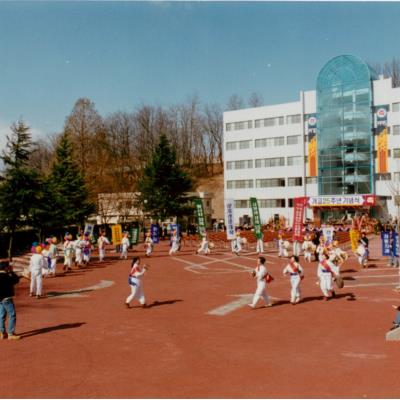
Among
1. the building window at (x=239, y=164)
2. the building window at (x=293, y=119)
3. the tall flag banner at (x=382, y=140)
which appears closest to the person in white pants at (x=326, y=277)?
the tall flag banner at (x=382, y=140)

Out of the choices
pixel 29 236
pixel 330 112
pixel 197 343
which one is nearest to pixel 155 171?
pixel 29 236

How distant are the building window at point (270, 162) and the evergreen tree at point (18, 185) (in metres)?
40.3

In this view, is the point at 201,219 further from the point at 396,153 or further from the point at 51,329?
the point at 396,153

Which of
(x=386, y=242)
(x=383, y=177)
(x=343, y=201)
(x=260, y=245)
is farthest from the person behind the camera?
(x=343, y=201)

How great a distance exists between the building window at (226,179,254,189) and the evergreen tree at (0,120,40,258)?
1608 inches

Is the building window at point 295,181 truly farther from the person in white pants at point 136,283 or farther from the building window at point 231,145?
the person in white pants at point 136,283

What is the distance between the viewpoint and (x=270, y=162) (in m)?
63.7

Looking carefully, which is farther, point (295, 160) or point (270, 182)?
point (270, 182)

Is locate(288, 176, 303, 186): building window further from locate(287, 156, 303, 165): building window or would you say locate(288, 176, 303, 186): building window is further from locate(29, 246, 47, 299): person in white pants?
locate(29, 246, 47, 299): person in white pants

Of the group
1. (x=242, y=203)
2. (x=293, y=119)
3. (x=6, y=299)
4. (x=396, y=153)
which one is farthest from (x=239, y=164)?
(x=6, y=299)

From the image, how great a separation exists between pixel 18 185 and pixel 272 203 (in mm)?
41237

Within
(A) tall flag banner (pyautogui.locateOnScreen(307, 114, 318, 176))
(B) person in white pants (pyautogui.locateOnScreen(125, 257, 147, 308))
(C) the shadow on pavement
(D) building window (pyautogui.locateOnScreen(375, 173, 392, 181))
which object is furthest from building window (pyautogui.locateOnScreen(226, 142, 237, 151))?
(C) the shadow on pavement

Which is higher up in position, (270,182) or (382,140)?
(382,140)

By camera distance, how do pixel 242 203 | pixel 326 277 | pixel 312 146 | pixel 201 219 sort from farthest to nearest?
pixel 242 203 → pixel 312 146 → pixel 201 219 → pixel 326 277
